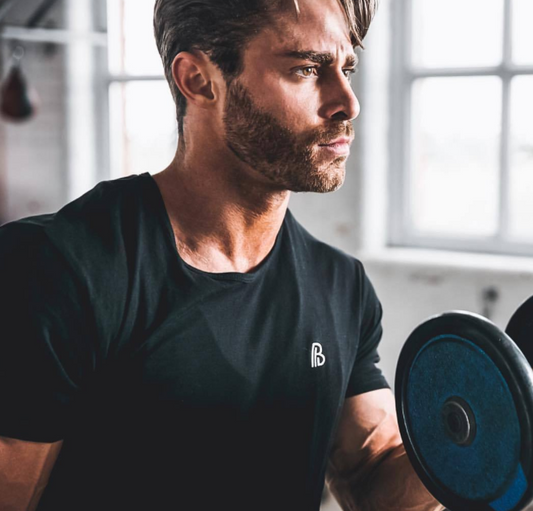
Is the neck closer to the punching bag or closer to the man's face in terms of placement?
the man's face

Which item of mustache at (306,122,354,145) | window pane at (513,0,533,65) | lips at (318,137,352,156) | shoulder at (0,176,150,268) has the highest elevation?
window pane at (513,0,533,65)

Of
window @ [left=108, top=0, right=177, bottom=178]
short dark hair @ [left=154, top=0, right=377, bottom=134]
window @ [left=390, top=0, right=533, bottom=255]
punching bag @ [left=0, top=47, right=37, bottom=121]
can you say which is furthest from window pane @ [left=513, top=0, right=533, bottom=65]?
punching bag @ [left=0, top=47, right=37, bottom=121]

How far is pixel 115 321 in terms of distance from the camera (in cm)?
88

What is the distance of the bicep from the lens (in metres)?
1.13

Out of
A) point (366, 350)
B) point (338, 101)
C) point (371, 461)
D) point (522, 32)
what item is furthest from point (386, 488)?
point (522, 32)

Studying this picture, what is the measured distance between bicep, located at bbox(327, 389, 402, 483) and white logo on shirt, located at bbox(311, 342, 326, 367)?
0.41ft

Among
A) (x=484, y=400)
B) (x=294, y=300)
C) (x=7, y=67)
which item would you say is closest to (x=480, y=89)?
(x=294, y=300)

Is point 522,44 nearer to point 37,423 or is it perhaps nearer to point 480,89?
point 480,89

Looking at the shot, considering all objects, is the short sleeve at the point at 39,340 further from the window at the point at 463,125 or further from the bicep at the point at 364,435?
the window at the point at 463,125

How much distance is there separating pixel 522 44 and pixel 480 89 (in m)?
0.16

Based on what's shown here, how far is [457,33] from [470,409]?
1.52 metres

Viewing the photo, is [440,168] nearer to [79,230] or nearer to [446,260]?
[446,260]

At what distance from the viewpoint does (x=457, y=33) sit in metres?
2.14

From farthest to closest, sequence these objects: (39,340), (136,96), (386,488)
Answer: (136,96), (386,488), (39,340)
